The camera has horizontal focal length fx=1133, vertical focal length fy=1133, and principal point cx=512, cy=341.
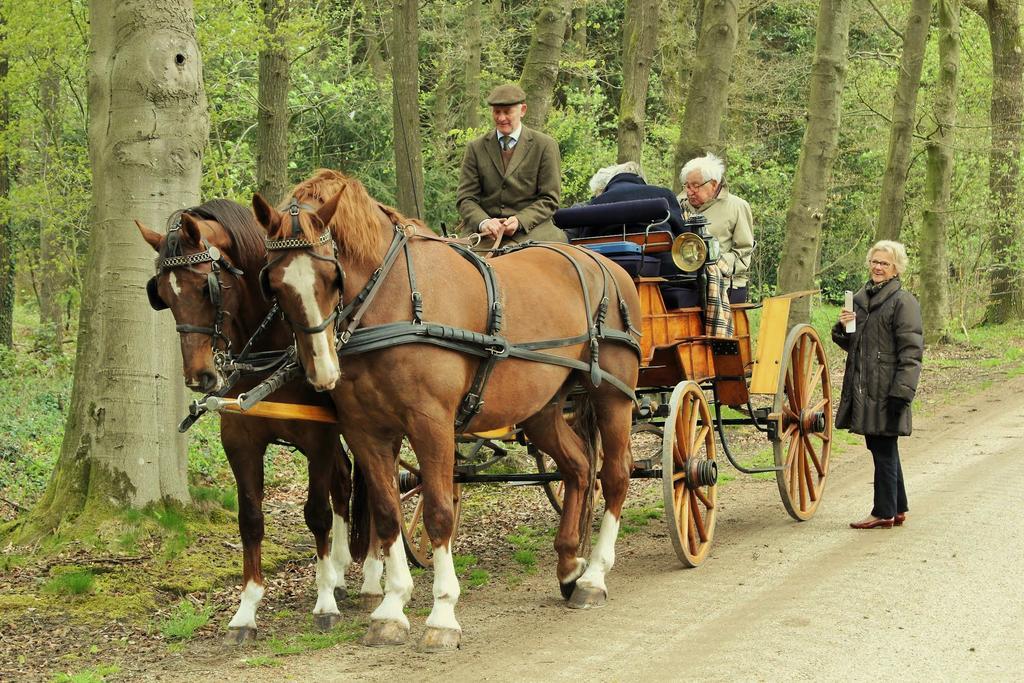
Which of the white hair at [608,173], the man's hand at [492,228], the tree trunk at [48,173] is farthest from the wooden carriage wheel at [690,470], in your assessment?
the tree trunk at [48,173]

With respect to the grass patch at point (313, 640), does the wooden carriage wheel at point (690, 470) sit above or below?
above

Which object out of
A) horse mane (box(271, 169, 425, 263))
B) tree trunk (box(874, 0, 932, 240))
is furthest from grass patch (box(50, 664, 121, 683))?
tree trunk (box(874, 0, 932, 240))

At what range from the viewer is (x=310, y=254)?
510 centimetres

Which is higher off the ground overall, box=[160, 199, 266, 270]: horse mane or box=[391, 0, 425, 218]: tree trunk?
box=[391, 0, 425, 218]: tree trunk

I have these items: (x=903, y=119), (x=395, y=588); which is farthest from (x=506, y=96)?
(x=903, y=119)

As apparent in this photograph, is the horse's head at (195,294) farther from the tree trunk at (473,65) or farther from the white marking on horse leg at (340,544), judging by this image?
the tree trunk at (473,65)

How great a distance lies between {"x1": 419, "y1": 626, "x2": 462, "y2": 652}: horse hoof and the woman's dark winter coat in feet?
12.8

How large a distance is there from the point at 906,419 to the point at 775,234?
1896 cm

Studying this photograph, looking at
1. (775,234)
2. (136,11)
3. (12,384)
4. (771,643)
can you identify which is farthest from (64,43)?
(775,234)

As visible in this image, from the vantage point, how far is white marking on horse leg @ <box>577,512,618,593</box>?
253 inches

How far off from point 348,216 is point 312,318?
59cm

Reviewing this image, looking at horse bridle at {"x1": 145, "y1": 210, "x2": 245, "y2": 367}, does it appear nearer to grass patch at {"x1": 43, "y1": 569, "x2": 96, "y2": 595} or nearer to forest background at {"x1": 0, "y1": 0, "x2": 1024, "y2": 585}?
forest background at {"x1": 0, "y1": 0, "x2": 1024, "y2": 585}

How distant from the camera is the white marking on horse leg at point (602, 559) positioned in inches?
253

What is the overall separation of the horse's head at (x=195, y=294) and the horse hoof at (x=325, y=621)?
154cm
